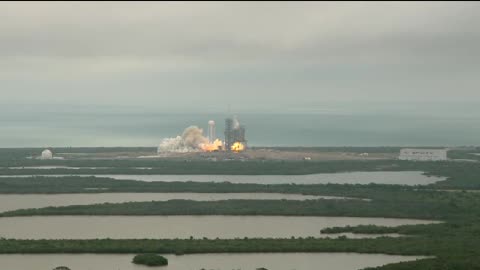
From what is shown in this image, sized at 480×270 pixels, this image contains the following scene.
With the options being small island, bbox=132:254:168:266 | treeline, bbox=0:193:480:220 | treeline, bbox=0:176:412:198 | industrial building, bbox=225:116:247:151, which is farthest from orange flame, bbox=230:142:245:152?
small island, bbox=132:254:168:266

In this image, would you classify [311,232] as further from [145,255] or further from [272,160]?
[272,160]

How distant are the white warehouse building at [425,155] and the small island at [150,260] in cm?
6848

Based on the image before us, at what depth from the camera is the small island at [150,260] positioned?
96.5 ft

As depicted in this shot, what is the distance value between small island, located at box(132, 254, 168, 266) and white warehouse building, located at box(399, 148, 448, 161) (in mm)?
68477

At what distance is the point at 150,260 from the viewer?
96.6ft

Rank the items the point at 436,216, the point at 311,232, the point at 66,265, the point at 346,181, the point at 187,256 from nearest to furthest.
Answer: the point at 66,265 < the point at 187,256 < the point at 311,232 < the point at 436,216 < the point at 346,181

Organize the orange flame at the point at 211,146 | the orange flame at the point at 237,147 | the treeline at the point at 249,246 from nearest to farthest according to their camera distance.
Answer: the treeline at the point at 249,246
the orange flame at the point at 237,147
the orange flame at the point at 211,146

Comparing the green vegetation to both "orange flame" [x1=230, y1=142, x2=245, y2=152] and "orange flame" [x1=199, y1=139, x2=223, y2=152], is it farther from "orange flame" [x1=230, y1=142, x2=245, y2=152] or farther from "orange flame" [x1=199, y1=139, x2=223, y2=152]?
"orange flame" [x1=199, y1=139, x2=223, y2=152]

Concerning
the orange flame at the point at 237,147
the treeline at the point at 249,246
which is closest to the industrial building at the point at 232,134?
the orange flame at the point at 237,147

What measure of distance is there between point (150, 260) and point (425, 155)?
232 feet

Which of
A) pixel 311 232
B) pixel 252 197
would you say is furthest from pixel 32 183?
pixel 311 232

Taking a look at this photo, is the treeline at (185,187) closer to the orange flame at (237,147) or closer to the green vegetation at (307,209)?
the green vegetation at (307,209)

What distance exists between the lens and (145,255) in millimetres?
30031

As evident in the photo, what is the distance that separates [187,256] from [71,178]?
1470 inches
